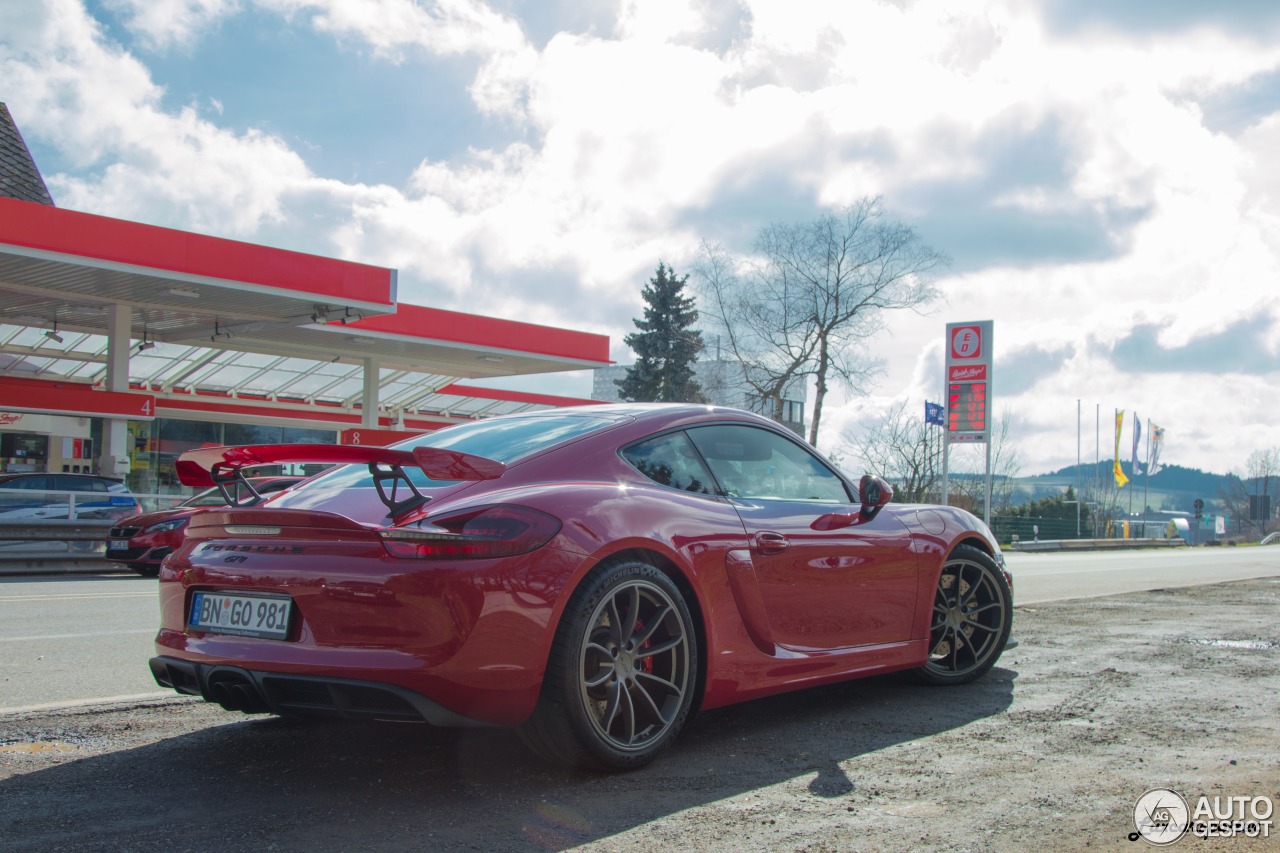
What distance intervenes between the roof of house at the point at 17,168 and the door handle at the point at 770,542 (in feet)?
94.1

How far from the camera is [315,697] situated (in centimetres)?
343

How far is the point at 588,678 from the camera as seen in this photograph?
369cm

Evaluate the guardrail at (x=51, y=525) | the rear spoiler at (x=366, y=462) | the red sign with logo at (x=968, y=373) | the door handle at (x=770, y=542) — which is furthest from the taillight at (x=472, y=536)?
the red sign with logo at (x=968, y=373)

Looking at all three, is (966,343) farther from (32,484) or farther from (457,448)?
(457,448)

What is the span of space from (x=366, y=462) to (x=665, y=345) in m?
51.4

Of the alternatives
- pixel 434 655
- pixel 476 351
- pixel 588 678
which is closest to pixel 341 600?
pixel 434 655

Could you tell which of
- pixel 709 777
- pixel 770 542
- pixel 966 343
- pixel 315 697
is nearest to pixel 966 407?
pixel 966 343

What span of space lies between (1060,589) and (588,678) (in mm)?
10741

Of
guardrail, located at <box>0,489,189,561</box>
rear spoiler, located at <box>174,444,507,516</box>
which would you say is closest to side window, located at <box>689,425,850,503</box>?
rear spoiler, located at <box>174,444,507,516</box>

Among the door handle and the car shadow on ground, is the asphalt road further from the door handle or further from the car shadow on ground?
the door handle

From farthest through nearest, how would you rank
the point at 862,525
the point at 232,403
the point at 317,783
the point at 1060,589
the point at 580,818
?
the point at 232,403 → the point at 1060,589 → the point at 862,525 → the point at 317,783 → the point at 580,818

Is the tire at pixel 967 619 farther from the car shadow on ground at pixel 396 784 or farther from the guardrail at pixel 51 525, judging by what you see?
the guardrail at pixel 51 525

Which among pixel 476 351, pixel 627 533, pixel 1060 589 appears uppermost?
pixel 476 351

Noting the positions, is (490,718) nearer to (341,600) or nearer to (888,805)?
(341,600)
